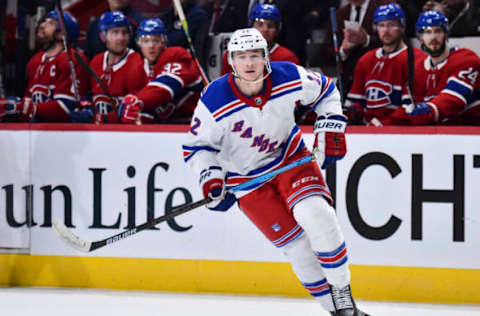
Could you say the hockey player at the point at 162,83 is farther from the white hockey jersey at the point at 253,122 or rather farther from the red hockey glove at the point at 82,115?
the white hockey jersey at the point at 253,122

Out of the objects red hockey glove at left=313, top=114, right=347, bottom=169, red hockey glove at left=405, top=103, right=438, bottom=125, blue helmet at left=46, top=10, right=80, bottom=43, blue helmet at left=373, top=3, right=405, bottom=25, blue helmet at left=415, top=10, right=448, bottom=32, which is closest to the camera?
red hockey glove at left=313, top=114, right=347, bottom=169

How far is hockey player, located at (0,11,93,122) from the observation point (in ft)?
14.0

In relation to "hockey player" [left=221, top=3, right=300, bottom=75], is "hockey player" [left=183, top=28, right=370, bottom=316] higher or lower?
lower

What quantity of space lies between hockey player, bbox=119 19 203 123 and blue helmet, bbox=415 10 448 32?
3.76 ft

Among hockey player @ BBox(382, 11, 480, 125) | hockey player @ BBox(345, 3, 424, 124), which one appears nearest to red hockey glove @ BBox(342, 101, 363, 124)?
hockey player @ BBox(345, 3, 424, 124)

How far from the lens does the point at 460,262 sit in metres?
3.70

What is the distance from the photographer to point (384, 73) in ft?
13.2

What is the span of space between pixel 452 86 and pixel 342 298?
1.30 meters

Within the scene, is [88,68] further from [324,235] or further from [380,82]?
[324,235]

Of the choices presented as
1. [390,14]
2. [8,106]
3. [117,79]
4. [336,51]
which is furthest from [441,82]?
[8,106]

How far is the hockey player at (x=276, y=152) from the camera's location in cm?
302

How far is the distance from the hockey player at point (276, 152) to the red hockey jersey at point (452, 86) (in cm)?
81

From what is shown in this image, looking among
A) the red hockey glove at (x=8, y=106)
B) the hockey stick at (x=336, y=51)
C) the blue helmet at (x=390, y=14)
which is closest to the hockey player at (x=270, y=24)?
the hockey stick at (x=336, y=51)

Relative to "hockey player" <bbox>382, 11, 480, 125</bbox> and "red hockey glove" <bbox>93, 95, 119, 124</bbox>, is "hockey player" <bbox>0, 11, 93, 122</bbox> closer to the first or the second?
"red hockey glove" <bbox>93, 95, 119, 124</bbox>
